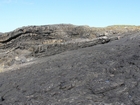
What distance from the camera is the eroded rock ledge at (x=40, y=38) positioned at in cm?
1285

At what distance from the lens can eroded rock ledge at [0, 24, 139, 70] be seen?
1285 cm

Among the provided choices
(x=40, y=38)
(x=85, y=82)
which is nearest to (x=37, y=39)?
(x=40, y=38)

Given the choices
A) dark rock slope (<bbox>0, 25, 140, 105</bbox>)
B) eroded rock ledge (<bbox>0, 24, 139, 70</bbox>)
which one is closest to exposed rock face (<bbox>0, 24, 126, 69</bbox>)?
eroded rock ledge (<bbox>0, 24, 139, 70</bbox>)

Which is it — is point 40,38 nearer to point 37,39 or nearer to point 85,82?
point 37,39

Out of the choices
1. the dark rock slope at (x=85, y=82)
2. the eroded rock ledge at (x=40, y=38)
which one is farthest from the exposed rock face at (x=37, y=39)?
the dark rock slope at (x=85, y=82)

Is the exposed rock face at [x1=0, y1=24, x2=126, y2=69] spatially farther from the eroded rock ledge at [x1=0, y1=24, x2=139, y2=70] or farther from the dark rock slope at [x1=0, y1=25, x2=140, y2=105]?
the dark rock slope at [x1=0, y1=25, x2=140, y2=105]

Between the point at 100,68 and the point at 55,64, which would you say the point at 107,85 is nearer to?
the point at 100,68

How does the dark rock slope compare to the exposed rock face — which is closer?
the dark rock slope

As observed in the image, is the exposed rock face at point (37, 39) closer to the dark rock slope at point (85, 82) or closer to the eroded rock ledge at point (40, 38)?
the eroded rock ledge at point (40, 38)

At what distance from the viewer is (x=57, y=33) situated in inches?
535

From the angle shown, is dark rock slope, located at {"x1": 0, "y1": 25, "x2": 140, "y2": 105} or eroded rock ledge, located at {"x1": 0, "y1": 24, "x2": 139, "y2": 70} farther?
eroded rock ledge, located at {"x1": 0, "y1": 24, "x2": 139, "y2": 70}

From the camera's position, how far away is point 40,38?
548 inches

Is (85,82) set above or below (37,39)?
below

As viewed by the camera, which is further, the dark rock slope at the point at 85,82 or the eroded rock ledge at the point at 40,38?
the eroded rock ledge at the point at 40,38
